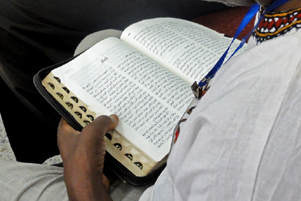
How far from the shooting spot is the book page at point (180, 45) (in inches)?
24.0

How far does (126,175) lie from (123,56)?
0.88 feet

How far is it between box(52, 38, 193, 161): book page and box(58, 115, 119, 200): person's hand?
1.9 inches

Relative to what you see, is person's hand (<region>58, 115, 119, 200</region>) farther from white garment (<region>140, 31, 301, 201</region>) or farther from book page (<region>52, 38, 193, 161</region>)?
white garment (<region>140, 31, 301, 201</region>)

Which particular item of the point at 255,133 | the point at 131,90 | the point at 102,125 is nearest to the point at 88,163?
the point at 102,125

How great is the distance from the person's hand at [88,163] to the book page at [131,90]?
5 centimetres

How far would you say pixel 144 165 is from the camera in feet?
1.55

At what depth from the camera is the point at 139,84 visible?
0.58 m

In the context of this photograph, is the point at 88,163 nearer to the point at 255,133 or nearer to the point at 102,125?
the point at 102,125

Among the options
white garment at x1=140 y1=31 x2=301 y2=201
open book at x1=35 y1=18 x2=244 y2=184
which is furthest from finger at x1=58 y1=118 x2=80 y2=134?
white garment at x1=140 y1=31 x2=301 y2=201

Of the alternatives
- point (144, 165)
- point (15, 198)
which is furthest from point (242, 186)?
point (15, 198)

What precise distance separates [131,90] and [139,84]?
0.02 m

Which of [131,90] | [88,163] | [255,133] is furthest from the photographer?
[131,90]

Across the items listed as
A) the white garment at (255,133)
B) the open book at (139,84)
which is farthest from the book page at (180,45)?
the white garment at (255,133)

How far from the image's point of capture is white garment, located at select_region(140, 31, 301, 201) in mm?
199
